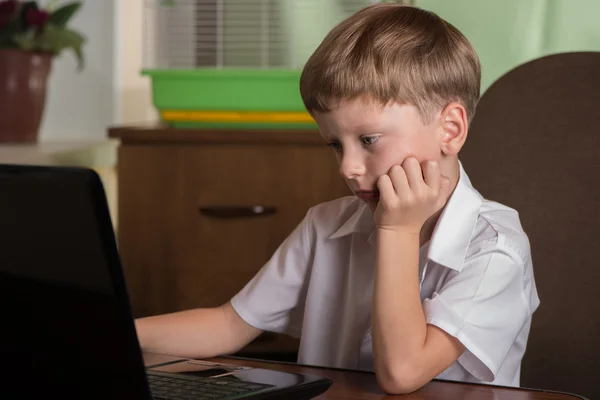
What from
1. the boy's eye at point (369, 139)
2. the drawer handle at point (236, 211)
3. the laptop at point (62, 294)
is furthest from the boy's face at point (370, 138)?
the drawer handle at point (236, 211)

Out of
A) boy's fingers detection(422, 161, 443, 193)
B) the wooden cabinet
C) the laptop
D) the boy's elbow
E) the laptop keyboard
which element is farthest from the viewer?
the wooden cabinet

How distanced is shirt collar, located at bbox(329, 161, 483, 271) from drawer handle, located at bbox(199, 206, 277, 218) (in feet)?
2.93

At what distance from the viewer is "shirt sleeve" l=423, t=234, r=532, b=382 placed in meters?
0.91

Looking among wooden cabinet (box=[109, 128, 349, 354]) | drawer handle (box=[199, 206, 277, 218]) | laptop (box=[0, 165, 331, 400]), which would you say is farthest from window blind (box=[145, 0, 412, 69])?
laptop (box=[0, 165, 331, 400])

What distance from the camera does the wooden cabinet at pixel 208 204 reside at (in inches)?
74.7

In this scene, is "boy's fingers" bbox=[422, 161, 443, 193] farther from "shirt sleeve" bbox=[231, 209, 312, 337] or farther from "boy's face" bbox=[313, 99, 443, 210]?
"shirt sleeve" bbox=[231, 209, 312, 337]

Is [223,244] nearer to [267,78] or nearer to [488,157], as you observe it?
[267,78]

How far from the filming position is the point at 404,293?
880 millimetres

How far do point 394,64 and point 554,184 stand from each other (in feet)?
1.20

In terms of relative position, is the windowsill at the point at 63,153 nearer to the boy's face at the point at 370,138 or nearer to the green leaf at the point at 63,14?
the green leaf at the point at 63,14

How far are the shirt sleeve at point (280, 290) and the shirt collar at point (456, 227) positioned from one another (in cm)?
21

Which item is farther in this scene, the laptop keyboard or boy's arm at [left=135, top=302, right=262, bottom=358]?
boy's arm at [left=135, top=302, right=262, bottom=358]

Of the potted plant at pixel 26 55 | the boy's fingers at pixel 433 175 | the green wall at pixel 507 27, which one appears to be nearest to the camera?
the boy's fingers at pixel 433 175

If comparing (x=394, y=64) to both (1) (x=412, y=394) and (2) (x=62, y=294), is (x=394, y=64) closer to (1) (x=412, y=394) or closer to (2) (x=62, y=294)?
(1) (x=412, y=394)
